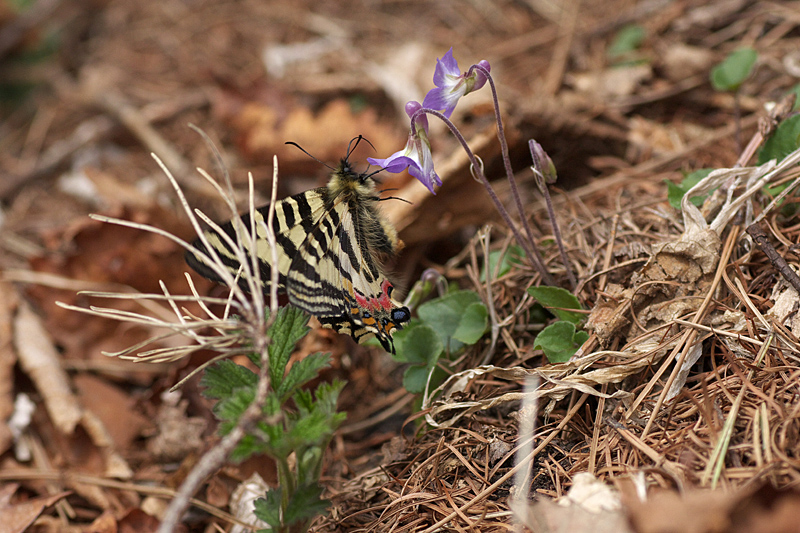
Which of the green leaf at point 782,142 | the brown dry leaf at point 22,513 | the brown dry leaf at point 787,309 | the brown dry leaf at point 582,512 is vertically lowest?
the brown dry leaf at point 22,513

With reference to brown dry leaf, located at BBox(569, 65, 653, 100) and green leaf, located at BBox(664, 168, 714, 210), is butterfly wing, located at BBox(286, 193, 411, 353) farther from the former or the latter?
brown dry leaf, located at BBox(569, 65, 653, 100)

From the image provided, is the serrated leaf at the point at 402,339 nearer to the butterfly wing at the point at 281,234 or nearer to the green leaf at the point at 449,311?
the green leaf at the point at 449,311

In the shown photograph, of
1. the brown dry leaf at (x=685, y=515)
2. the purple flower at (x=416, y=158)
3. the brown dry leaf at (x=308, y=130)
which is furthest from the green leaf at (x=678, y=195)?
the brown dry leaf at (x=308, y=130)

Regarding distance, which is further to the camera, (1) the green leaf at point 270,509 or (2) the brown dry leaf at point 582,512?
(1) the green leaf at point 270,509

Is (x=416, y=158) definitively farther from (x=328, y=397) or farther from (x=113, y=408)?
(x=113, y=408)

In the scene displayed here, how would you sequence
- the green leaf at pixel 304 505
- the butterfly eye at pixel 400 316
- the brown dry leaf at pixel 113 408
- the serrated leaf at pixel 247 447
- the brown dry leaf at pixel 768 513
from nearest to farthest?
the brown dry leaf at pixel 768 513
the serrated leaf at pixel 247 447
the green leaf at pixel 304 505
the butterfly eye at pixel 400 316
the brown dry leaf at pixel 113 408

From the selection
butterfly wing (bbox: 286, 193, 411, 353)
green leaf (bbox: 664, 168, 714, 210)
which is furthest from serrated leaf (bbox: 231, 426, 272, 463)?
green leaf (bbox: 664, 168, 714, 210)

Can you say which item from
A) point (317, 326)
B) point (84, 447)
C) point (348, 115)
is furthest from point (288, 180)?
point (84, 447)
